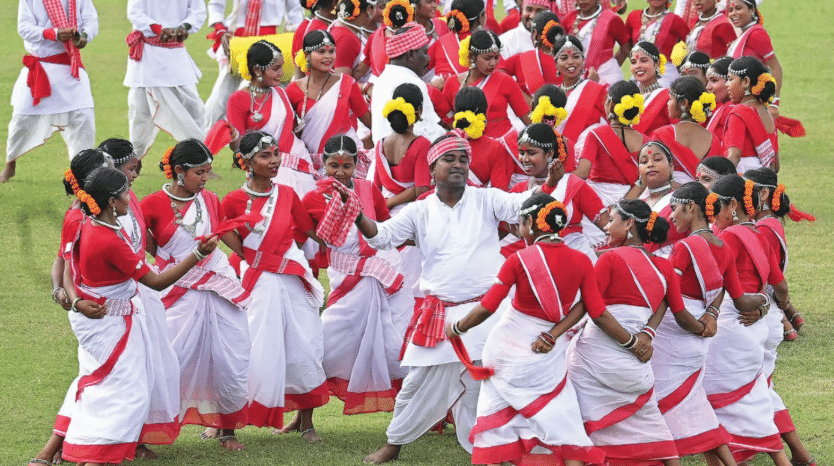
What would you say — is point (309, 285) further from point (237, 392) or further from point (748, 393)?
point (748, 393)

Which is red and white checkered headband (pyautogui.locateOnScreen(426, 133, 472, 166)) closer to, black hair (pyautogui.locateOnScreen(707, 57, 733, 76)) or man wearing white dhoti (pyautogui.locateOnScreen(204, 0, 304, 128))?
black hair (pyautogui.locateOnScreen(707, 57, 733, 76))

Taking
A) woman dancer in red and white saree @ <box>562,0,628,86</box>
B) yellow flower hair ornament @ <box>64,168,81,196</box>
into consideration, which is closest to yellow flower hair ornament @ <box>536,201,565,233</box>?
yellow flower hair ornament @ <box>64,168,81,196</box>

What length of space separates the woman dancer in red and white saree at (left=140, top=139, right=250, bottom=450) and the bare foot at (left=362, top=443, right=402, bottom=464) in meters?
0.74

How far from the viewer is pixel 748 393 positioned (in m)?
6.07

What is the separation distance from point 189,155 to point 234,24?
6.29 metres

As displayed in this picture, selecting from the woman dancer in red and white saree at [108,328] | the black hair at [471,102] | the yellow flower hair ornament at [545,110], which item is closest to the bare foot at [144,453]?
the woman dancer in red and white saree at [108,328]

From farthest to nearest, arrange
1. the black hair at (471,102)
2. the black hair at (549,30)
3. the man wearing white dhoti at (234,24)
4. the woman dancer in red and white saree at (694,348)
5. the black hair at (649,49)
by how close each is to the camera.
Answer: the man wearing white dhoti at (234,24), the black hair at (549,30), the black hair at (649,49), the black hair at (471,102), the woman dancer in red and white saree at (694,348)

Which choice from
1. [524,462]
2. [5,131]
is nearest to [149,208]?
[524,462]

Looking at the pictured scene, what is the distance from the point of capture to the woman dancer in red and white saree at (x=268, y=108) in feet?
25.1

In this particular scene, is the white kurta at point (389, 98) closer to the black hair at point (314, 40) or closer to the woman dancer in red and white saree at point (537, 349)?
the black hair at point (314, 40)

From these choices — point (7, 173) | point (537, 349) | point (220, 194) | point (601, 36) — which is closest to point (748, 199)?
point (537, 349)

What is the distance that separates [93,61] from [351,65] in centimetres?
939

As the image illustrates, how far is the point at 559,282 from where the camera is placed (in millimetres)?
5422

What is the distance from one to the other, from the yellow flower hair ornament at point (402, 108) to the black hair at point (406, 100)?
19mm
